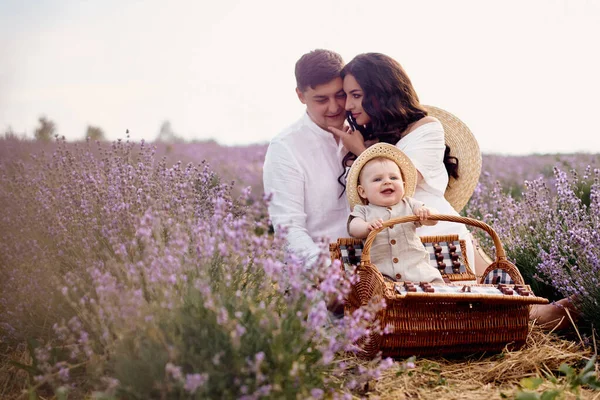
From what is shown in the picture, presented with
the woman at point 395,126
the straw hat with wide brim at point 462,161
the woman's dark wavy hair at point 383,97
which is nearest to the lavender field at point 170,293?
the straw hat with wide brim at point 462,161

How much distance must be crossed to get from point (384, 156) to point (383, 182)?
154 millimetres

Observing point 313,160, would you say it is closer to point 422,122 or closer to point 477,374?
point 422,122

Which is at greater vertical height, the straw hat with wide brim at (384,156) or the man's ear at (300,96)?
the man's ear at (300,96)

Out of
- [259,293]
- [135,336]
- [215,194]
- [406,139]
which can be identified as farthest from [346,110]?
[135,336]

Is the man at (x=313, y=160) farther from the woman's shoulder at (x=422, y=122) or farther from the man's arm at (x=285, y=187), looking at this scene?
the woman's shoulder at (x=422, y=122)

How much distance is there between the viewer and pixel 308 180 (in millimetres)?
3854

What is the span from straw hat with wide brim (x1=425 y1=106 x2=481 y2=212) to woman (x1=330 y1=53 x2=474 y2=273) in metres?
0.49

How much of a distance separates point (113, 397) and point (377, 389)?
3.84 ft

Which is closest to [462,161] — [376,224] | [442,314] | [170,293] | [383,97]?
[383,97]

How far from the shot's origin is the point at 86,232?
3.04 meters

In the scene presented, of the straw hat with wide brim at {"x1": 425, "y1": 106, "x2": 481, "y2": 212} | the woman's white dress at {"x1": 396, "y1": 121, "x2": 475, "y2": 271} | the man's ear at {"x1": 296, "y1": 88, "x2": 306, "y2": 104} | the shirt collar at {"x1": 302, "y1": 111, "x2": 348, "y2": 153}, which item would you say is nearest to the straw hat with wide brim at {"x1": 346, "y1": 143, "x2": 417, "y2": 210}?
the woman's white dress at {"x1": 396, "y1": 121, "x2": 475, "y2": 271}

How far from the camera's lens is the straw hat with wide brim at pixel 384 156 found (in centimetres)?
329

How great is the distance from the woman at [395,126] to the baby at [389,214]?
409 millimetres

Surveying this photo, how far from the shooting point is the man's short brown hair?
12.4ft
